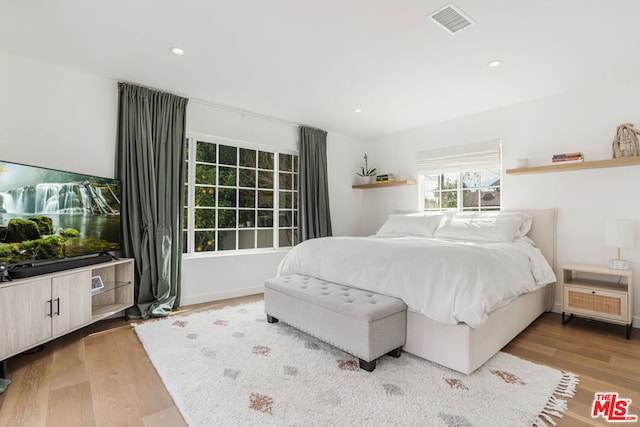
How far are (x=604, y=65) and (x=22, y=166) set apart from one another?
15.5ft

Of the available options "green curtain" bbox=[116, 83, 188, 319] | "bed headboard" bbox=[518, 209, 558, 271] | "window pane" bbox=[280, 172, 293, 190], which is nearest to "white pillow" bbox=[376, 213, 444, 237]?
"bed headboard" bbox=[518, 209, 558, 271]

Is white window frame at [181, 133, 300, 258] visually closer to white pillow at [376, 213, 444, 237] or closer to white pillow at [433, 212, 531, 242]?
white pillow at [376, 213, 444, 237]

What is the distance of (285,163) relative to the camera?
4.63 meters

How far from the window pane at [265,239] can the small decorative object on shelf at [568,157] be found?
136 inches

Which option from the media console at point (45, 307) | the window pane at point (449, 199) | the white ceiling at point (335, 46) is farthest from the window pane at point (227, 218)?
the window pane at point (449, 199)

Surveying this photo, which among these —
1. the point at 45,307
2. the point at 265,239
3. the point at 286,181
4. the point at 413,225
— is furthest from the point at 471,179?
the point at 45,307

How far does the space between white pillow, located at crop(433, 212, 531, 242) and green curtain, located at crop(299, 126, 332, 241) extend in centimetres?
168

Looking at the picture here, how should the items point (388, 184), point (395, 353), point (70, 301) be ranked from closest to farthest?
point (395, 353)
point (70, 301)
point (388, 184)

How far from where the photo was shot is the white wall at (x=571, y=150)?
3074 mm

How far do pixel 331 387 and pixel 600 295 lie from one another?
2.62 meters

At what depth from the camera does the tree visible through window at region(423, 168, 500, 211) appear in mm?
4055

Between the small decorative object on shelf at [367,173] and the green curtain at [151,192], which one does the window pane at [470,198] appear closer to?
the small decorative object on shelf at [367,173]

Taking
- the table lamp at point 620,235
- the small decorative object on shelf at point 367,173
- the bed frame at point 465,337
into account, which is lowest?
the bed frame at point 465,337

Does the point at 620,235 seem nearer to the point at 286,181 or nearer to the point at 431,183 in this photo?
the point at 431,183
